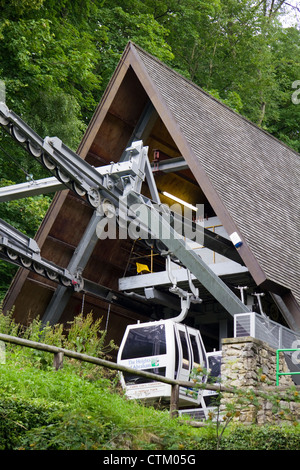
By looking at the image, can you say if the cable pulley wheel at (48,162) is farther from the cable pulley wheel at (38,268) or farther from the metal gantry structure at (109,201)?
the cable pulley wheel at (38,268)

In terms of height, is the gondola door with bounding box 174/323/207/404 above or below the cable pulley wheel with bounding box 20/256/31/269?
below

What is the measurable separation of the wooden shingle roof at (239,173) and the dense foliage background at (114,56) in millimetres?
3578

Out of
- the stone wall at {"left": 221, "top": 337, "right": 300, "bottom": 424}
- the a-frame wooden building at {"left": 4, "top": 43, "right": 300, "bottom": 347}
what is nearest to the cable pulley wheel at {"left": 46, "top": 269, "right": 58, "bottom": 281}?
the a-frame wooden building at {"left": 4, "top": 43, "right": 300, "bottom": 347}

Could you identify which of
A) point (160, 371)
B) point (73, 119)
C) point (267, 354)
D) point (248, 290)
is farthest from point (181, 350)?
point (73, 119)

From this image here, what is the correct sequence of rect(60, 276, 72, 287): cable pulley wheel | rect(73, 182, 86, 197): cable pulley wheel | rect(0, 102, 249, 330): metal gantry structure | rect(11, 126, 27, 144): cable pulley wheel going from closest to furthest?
1. rect(11, 126, 27, 144): cable pulley wheel
2. rect(0, 102, 249, 330): metal gantry structure
3. rect(73, 182, 86, 197): cable pulley wheel
4. rect(60, 276, 72, 287): cable pulley wheel

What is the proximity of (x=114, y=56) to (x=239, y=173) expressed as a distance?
11184mm

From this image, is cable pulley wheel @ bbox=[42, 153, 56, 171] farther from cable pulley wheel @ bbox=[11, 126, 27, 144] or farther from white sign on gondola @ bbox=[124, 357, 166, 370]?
white sign on gondola @ bbox=[124, 357, 166, 370]

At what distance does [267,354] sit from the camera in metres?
12.9

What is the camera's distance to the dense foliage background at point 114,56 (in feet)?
67.9

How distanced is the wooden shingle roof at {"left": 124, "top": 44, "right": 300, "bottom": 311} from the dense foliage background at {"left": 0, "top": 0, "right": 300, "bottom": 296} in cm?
358

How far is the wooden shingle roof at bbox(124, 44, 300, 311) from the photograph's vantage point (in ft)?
47.5

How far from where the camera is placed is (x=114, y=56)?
2681 centimetres

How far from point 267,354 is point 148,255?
616cm
